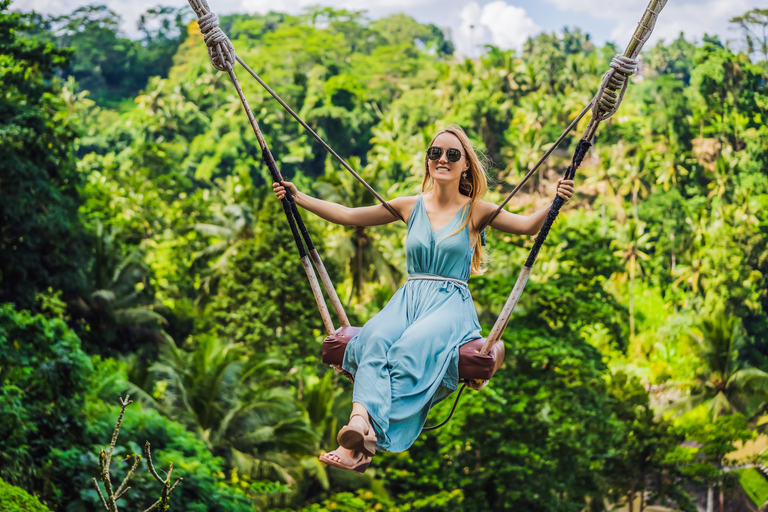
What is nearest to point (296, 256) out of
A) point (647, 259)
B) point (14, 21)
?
point (14, 21)

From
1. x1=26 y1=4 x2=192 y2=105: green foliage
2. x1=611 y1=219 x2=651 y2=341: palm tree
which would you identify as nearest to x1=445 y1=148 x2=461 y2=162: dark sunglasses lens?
x1=611 y1=219 x2=651 y2=341: palm tree

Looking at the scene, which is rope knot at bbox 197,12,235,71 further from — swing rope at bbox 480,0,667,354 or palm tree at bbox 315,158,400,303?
palm tree at bbox 315,158,400,303

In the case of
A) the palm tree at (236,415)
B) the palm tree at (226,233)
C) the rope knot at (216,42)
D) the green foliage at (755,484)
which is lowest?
the green foliage at (755,484)

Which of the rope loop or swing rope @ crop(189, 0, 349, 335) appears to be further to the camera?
swing rope @ crop(189, 0, 349, 335)

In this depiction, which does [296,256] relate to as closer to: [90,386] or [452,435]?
[452,435]

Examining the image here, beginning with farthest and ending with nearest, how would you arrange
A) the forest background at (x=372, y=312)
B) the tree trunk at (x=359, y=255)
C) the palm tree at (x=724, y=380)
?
the palm tree at (x=724, y=380)
the tree trunk at (x=359, y=255)
the forest background at (x=372, y=312)

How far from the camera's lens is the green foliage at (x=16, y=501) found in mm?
6633

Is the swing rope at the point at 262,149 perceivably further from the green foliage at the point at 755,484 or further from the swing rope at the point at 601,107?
the green foliage at the point at 755,484

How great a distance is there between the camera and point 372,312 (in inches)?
715

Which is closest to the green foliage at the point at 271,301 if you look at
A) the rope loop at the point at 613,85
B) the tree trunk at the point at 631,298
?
the rope loop at the point at 613,85

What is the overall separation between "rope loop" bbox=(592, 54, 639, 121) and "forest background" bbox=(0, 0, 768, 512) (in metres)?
0.60

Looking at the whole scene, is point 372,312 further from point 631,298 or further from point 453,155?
point 631,298

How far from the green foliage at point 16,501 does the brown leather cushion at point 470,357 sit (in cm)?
441

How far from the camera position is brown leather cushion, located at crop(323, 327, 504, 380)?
132 inches
